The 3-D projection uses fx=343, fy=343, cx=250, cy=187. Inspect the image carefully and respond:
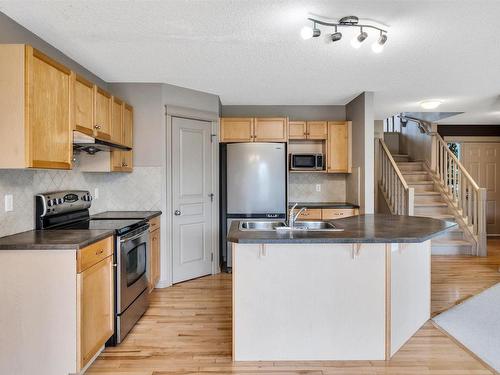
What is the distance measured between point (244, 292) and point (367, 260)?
0.88 metres

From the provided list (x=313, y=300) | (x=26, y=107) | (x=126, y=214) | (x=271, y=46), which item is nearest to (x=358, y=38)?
(x=271, y=46)

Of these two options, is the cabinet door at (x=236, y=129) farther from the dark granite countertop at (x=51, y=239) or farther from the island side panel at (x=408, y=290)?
the island side panel at (x=408, y=290)

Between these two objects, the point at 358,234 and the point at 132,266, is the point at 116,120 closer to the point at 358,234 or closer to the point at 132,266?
the point at 132,266

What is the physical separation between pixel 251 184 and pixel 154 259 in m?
1.59

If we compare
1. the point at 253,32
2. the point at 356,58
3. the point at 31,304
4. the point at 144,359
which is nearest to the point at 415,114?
the point at 356,58

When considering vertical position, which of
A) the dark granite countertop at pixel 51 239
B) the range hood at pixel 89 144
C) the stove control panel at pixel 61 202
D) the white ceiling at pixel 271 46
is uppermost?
the white ceiling at pixel 271 46

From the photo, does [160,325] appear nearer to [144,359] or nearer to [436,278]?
[144,359]

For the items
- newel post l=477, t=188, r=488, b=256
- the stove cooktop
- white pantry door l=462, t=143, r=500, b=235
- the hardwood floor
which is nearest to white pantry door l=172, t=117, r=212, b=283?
the hardwood floor

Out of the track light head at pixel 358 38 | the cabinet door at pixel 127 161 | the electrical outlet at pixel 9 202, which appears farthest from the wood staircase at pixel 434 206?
the electrical outlet at pixel 9 202

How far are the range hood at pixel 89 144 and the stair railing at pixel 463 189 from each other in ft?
17.5

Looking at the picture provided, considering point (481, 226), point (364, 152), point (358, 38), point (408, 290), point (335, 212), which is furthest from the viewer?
point (481, 226)

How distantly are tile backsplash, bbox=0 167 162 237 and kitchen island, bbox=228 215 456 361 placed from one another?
1593 mm

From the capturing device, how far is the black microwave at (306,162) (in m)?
5.07

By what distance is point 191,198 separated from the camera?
171 inches
